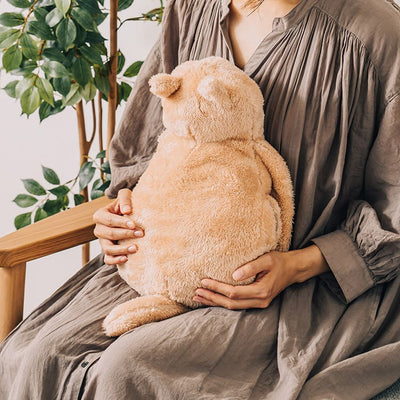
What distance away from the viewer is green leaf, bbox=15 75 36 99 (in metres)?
1.58

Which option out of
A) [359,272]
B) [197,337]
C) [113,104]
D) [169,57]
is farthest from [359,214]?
[113,104]

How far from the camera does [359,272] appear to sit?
3.64 ft

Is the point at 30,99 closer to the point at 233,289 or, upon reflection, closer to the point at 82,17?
the point at 82,17

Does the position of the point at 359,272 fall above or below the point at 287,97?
below

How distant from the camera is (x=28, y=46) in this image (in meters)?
1.55

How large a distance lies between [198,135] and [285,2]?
31cm

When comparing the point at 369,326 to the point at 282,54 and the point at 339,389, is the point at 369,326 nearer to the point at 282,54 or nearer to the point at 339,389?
the point at 339,389

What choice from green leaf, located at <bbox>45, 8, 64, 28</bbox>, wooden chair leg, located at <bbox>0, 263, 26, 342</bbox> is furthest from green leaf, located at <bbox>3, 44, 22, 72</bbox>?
wooden chair leg, located at <bbox>0, 263, 26, 342</bbox>

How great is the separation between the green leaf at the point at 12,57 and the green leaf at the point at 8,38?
0.04ft

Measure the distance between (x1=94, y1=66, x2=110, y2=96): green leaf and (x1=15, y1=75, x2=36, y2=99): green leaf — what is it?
162 millimetres

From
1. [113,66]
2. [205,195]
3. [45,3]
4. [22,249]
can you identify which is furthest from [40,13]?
[205,195]

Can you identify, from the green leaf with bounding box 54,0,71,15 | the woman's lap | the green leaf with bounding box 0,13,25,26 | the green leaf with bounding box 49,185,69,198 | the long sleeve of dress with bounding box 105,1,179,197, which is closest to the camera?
the woman's lap

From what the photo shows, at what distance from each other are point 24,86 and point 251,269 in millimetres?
841

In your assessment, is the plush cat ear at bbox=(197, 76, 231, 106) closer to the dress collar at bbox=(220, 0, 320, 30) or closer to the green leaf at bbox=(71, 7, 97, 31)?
the dress collar at bbox=(220, 0, 320, 30)
